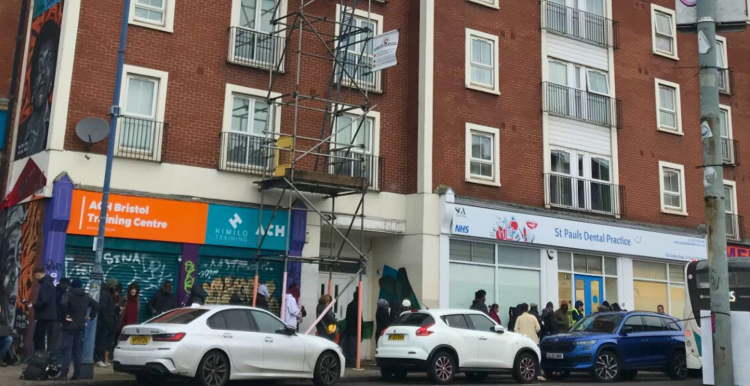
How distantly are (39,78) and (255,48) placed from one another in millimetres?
5308

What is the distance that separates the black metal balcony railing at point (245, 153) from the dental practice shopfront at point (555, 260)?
530 centimetres

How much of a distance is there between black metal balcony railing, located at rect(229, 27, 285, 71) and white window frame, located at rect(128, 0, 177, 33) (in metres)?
1.53

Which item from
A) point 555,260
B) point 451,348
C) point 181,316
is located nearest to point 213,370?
point 181,316

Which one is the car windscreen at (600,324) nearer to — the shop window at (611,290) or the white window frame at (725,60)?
the shop window at (611,290)

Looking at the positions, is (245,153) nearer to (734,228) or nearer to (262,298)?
(262,298)

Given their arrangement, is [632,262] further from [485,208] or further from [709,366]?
[709,366]

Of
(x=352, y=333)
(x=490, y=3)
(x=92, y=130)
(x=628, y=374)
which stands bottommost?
(x=628, y=374)

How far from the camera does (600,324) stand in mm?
18531

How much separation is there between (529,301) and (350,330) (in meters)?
6.91

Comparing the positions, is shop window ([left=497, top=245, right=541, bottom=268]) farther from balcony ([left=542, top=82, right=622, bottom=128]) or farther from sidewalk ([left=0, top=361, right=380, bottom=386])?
sidewalk ([left=0, top=361, right=380, bottom=386])

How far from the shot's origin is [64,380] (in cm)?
1401

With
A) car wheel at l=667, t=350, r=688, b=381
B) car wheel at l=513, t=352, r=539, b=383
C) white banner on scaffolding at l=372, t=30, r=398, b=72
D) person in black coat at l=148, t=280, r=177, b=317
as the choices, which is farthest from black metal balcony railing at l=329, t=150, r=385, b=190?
car wheel at l=667, t=350, r=688, b=381

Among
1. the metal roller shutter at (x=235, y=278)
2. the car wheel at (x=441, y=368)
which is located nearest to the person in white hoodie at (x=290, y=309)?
the metal roller shutter at (x=235, y=278)

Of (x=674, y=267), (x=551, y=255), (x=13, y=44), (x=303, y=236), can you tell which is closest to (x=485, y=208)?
(x=551, y=255)
